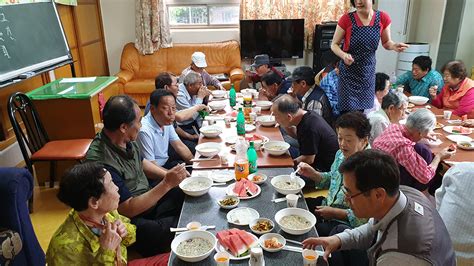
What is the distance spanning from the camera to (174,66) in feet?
20.9

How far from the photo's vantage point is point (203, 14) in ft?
21.4

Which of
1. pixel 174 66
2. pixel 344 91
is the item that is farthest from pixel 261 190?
pixel 174 66

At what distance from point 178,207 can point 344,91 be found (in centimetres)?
176

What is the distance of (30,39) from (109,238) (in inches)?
126

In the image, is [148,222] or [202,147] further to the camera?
[202,147]

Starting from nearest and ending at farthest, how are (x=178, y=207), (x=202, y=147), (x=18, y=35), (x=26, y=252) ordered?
(x=26, y=252) < (x=178, y=207) < (x=202, y=147) < (x=18, y=35)

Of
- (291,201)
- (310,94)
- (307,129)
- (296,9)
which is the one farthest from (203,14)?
(291,201)

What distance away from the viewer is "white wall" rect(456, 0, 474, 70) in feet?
17.2

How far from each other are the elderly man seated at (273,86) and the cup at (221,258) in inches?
108

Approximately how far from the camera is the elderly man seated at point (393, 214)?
118 centimetres

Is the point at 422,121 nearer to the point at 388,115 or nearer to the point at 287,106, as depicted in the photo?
Result: the point at 388,115

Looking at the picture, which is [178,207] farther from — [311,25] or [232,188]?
[311,25]

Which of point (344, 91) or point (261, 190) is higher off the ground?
point (344, 91)

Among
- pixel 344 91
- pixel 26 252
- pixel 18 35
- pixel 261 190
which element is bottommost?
pixel 26 252
